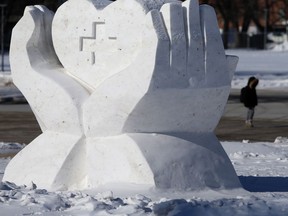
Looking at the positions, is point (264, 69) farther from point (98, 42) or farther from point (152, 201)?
A: point (152, 201)

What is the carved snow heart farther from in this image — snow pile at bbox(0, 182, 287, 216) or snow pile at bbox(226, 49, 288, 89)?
snow pile at bbox(226, 49, 288, 89)

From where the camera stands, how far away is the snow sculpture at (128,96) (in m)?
11.8

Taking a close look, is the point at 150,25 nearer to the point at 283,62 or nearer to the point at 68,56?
the point at 68,56

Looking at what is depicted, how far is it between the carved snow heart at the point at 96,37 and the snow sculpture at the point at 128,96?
1cm

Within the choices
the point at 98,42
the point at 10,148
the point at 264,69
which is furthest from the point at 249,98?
the point at 264,69

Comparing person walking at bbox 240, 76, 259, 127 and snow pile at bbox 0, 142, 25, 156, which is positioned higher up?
snow pile at bbox 0, 142, 25, 156

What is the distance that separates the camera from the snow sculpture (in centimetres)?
1180

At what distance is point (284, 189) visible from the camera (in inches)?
509

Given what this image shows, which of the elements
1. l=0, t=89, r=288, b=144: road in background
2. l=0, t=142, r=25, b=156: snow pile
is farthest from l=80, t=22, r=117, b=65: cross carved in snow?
l=0, t=89, r=288, b=144: road in background

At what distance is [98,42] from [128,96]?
1019mm

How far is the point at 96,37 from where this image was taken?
491 inches

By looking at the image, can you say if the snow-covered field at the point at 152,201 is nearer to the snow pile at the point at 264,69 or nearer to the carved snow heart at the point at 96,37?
the carved snow heart at the point at 96,37

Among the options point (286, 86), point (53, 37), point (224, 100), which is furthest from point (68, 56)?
point (286, 86)

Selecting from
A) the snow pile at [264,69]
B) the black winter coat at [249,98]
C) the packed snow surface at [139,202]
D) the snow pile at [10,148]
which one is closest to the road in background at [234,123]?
the black winter coat at [249,98]
